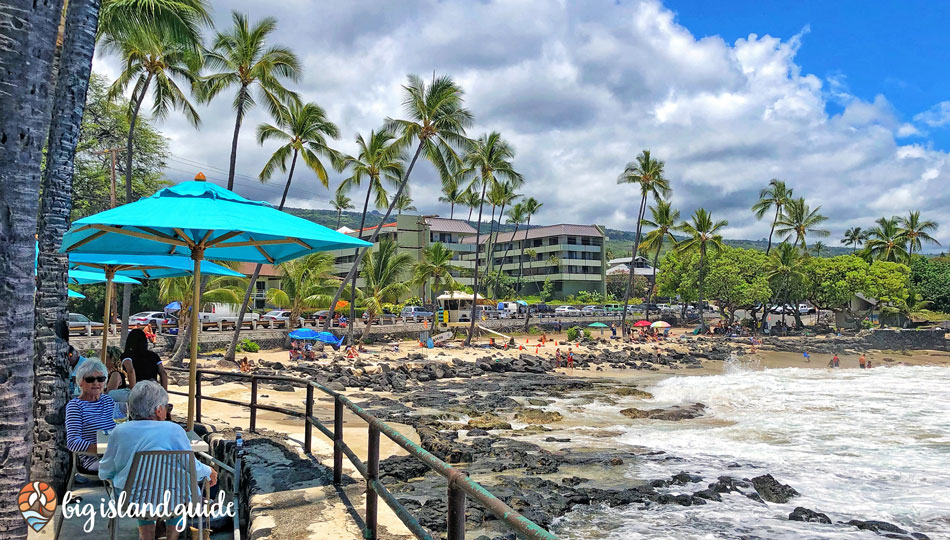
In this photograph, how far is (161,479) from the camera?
3.27m

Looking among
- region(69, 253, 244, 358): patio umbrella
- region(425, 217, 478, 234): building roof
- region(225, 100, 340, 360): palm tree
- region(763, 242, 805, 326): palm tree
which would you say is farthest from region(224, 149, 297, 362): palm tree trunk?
region(763, 242, 805, 326): palm tree

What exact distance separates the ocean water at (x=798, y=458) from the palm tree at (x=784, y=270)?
3018 centimetres

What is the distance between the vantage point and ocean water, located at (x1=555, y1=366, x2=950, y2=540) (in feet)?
28.7

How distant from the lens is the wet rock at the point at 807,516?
8.95m

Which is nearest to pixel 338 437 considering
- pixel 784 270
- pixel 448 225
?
pixel 784 270

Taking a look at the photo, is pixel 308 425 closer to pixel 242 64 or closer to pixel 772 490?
pixel 772 490

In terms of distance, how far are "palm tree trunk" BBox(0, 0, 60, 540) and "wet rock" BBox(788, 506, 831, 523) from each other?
32.1ft

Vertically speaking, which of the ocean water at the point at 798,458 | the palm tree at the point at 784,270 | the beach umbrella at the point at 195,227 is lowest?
the ocean water at the point at 798,458

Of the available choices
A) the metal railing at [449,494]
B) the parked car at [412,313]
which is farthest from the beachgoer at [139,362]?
the parked car at [412,313]

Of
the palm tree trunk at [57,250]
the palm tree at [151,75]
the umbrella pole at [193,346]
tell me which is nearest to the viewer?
the palm tree trunk at [57,250]

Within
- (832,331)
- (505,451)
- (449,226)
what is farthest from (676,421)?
(449,226)

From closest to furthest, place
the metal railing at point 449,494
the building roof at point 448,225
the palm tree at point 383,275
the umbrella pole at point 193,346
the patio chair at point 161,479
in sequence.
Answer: the metal railing at point 449,494 → the patio chair at point 161,479 → the umbrella pole at point 193,346 → the palm tree at point 383,275 → the building roof at point 448,225

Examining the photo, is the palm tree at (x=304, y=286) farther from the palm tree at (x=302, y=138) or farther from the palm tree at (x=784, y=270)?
the palm tree at (x=784, y=270)

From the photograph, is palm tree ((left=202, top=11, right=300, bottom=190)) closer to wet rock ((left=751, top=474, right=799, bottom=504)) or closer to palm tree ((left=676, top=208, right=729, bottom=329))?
wet rock ((left=751, top=474, right=799, bottom=504))
